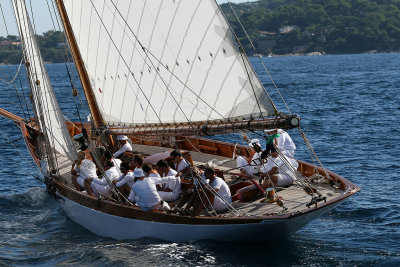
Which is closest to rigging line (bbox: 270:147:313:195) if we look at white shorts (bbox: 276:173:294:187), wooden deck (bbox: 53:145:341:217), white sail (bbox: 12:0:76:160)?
wooden deck (bbox: 53:145:341:217)

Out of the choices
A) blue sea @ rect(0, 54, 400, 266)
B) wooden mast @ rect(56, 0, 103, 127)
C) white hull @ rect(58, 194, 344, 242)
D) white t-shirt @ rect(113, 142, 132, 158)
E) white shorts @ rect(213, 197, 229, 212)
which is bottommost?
blue sea @ rect(0, 54, 400, 266)

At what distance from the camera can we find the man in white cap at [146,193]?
14.2 metres

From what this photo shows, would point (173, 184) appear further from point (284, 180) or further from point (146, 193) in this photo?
point (284, 180)

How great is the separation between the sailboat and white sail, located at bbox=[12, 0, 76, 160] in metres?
0.03

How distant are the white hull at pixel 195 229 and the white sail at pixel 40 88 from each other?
2.27 meters

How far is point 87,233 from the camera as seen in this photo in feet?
53.7

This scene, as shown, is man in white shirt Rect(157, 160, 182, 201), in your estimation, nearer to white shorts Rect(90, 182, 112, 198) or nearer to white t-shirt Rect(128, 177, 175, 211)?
white t-shirt Rect(128, 177, 175, 211)

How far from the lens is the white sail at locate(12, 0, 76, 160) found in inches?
653

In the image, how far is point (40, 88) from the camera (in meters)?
16.6

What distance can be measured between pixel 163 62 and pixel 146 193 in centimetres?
322

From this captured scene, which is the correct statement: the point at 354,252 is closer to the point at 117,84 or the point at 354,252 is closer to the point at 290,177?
the point at 290,177

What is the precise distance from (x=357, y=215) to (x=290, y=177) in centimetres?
290

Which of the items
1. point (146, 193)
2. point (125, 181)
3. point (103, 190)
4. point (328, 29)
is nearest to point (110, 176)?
point (103, 190)

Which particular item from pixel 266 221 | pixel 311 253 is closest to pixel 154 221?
pixel 266 221
